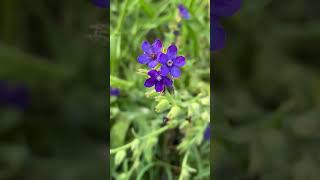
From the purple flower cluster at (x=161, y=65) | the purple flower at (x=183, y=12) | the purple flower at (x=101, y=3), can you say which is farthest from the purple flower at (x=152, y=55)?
the purple flower at (x=183, y=12)

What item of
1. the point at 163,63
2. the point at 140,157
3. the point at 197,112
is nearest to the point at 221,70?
the point at 163,63

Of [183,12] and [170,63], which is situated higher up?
[183,12]

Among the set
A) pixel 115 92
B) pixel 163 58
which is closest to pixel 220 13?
pixel 163 58

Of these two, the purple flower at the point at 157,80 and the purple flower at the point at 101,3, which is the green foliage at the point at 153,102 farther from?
the purple flower at the point at 101,3

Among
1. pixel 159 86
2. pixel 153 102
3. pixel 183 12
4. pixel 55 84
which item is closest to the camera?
pixel 55 84

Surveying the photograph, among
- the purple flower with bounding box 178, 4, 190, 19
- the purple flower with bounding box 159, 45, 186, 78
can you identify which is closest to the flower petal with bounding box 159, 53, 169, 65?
the purple flower with bounding box 159, 45, 186, 78

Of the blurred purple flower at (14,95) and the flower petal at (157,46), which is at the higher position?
the flower petal at (157,46)

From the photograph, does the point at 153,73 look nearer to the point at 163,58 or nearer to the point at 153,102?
the point at 163,58

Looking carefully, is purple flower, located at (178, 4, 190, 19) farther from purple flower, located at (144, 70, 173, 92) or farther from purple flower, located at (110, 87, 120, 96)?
purple flower, located at (144, 70, 173, 92)
